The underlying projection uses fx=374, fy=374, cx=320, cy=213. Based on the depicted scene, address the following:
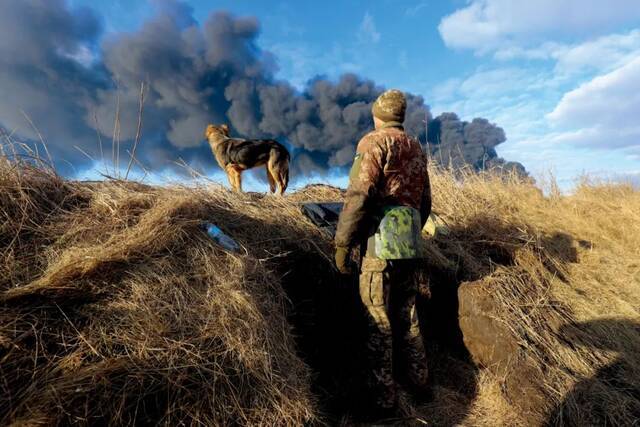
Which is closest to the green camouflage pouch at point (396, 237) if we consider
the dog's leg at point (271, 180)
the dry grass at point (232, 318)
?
the dry grass at point (232, 318)

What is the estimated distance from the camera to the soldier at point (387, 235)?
305 centimetres

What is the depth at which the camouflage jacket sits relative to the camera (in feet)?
9.87

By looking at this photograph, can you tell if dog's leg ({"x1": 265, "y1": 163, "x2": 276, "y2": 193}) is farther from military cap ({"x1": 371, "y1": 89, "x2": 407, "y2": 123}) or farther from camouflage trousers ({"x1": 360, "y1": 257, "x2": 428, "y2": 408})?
camouflage trousers ({"x1": 360, "y1": 257, "x2": 428, "y2": 408})

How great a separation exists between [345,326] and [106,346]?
2066 millimetres

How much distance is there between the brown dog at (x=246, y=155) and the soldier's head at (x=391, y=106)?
5245 mm

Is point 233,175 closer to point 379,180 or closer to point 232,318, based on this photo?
point 379,180

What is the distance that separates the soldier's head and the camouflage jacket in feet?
0.20

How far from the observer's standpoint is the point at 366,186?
118 inches

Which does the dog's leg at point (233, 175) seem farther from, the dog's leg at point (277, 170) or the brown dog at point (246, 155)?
the dog's leg at point (277, 170)

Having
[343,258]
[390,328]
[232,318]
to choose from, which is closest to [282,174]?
[343,258]

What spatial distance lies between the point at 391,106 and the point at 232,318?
7.03 ft

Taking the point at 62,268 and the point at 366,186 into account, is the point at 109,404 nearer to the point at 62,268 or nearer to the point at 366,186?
the point at 62,268

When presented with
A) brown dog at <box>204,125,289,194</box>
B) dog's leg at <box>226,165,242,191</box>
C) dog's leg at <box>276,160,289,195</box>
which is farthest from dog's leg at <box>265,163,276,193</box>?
dog's leg at <box>226,165,242,191</box>

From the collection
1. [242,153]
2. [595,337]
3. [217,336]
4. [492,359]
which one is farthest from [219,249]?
[242,153]
